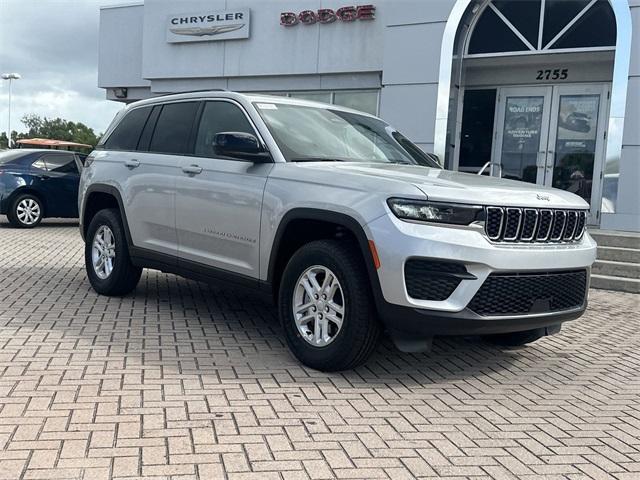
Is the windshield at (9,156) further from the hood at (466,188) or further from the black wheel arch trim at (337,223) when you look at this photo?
the hood at (466,188)

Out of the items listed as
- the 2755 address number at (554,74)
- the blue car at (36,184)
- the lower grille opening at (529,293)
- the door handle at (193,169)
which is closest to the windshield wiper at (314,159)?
the door handle at (193,169)

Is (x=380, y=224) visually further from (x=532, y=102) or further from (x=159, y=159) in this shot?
(x=532, y=102)

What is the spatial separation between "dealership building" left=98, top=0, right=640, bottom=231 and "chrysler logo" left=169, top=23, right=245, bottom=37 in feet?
0.24

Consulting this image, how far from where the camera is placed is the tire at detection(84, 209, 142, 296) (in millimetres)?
6453

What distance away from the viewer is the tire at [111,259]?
645cm

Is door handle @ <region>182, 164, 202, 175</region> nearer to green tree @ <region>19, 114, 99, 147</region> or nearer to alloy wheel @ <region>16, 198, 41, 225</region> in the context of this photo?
alloy wheel @ <region>16, 198, 41, 225</region>

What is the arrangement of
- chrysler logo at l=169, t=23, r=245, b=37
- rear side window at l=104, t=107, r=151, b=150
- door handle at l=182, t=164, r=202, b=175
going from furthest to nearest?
chrysler logo at l=169, t=23, r=245, b=37 < rear side window at l=104, t=107, r=151, b=150 < door handle at l=182, t=164, r=202, b=175

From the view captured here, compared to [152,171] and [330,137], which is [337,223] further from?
[152,171]

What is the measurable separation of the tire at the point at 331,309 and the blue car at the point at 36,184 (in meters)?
10.3

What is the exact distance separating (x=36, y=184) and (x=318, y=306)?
1065 centimetres

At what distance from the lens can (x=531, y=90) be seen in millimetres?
12891

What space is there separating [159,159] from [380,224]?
2.74 meters

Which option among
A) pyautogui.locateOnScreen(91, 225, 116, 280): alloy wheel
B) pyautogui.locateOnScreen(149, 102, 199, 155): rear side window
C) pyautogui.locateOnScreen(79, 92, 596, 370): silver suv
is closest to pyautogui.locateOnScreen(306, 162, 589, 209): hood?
pyautogui.locateOnScreen(79, 92, 596, 370): silver suv

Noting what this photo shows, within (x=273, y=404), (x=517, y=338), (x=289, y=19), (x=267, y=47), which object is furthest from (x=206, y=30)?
(x=273, y=404)
